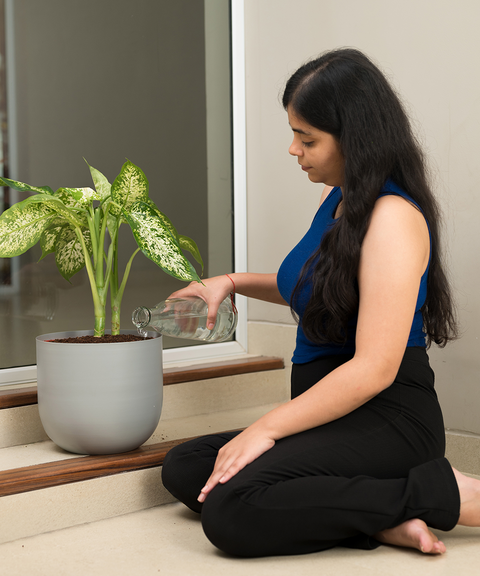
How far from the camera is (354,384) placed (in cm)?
108

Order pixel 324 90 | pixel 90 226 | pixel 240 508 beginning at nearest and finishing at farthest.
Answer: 1. pixel 240 508
2. pixel 324 90
3. pixel 90 226

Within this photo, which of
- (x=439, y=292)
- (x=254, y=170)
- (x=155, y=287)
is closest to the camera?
(x=439, y=292)

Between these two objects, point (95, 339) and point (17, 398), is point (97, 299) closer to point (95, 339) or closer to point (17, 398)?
point (95, 339)

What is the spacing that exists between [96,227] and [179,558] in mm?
709

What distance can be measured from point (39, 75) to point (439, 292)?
49.6 inches

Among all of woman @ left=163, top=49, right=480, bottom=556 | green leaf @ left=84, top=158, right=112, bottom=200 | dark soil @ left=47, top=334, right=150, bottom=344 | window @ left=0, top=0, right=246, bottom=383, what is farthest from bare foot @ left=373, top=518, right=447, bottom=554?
window @ left=0, top=0, right=246, bottom=383

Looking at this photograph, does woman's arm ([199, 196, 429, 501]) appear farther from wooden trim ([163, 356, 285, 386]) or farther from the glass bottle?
wooden trim ([163, 356, 285, 386])

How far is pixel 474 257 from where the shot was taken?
1529mm

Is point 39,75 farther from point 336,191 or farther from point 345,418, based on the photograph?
point 345,418

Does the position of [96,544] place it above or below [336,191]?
below

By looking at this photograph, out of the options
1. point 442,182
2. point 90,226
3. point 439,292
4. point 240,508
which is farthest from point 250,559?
point 442,182

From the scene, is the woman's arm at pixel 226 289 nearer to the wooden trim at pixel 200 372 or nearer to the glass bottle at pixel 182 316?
the glass bottle at pixel 182 316

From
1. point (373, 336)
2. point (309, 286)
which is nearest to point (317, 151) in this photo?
point (309, 286)

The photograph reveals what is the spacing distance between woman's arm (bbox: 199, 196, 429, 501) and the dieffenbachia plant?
0.31 meters
